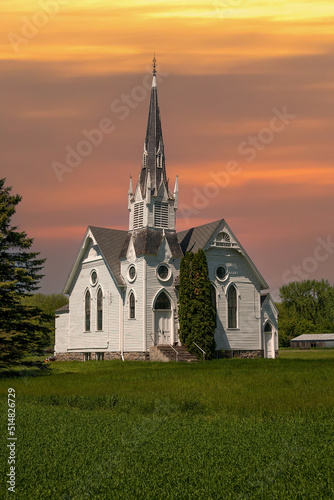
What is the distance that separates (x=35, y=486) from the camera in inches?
316

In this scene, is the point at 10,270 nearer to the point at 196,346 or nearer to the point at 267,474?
the point at 196,346

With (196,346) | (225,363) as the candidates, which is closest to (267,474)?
(225,363)

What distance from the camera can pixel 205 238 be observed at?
43.4 metres

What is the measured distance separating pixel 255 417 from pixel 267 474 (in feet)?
15.5

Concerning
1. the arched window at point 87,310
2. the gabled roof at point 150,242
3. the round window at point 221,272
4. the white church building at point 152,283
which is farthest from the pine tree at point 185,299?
the arched window at point 87,310

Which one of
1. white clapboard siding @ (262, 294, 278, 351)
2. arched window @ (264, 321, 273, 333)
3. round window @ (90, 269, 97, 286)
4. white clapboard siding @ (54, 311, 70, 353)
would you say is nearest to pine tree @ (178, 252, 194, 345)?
round window @ (90, 269, 97, 286)

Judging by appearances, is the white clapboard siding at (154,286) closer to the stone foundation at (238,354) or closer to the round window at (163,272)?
the round window at (163,272)

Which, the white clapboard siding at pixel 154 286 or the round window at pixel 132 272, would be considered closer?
the white clapboard siding at pixel 154 286

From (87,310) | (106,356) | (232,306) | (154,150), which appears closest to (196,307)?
(232,306)

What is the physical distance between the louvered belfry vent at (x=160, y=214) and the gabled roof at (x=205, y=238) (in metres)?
2.71

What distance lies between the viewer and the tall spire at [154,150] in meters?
43.3

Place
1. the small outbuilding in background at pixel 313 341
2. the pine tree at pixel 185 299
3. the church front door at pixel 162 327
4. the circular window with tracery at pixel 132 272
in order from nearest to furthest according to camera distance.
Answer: the pine tree at pixel 185 299, the church front door at pixel 162 327, the circular window with tracery at pixel 132 272, the small outbuilding in background at pixel 313 341

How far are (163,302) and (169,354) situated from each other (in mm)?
4288

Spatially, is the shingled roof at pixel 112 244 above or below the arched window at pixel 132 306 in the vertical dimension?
above
